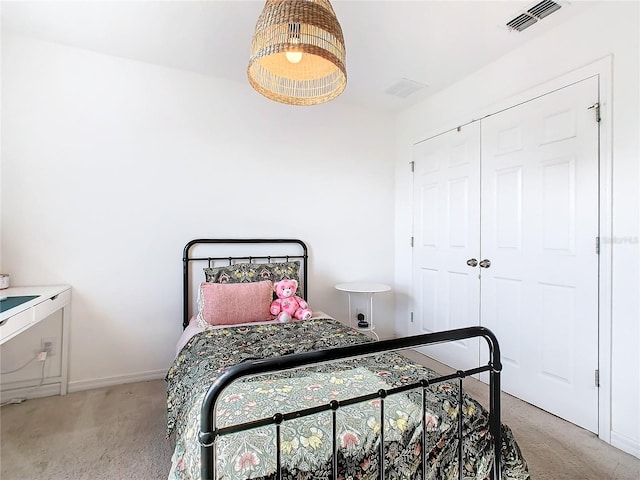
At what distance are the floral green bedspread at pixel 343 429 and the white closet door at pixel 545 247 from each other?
1178 millimetres

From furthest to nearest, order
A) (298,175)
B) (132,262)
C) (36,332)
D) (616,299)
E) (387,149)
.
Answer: (387,149)
(298,175)
(132,262)
(36,332)
(616,299)

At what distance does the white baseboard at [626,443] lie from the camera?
174cm

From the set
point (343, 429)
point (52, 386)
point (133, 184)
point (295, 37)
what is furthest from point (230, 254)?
point (343, 429)

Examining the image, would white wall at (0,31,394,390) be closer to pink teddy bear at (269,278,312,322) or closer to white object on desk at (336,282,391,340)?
white object on desk at (336,282,391,340)

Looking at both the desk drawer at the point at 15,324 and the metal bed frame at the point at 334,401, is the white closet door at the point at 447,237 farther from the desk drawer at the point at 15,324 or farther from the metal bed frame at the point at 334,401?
the desk drawer at the point at 15,324

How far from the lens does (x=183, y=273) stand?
8.89ft

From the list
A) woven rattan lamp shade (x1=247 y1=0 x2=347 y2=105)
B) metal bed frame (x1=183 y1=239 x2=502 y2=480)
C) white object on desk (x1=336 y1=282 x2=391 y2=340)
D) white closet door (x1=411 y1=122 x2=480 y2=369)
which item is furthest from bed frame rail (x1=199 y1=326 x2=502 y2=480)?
A: white object on desk (x1=336 y1=282 x2=391 y2=340)

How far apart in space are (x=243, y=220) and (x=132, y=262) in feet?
3.12

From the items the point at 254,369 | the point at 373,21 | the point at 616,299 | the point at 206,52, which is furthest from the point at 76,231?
the point at 616,299

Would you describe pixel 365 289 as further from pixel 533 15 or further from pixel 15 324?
pixel 15 324

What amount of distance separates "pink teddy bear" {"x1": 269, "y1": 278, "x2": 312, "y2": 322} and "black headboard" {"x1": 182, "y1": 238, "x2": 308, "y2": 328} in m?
0.49

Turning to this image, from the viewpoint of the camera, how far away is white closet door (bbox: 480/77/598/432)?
201 cm

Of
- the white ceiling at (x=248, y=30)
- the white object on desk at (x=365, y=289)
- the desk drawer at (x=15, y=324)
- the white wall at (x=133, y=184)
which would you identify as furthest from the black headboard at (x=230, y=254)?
the white ceiling at (x=248, y=30)

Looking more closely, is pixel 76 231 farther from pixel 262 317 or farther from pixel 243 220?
pixel 262 317
